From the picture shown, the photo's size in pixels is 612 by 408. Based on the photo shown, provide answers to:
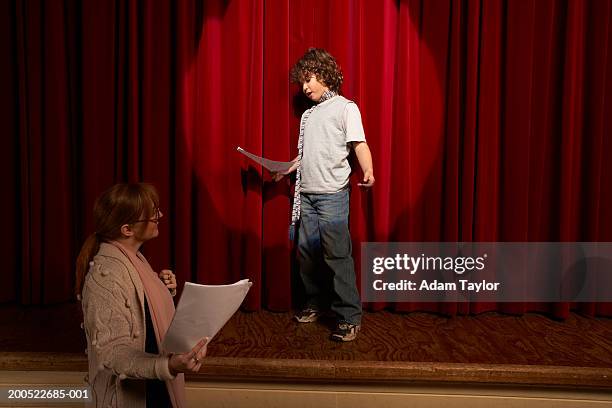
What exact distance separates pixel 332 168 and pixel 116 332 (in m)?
1.22

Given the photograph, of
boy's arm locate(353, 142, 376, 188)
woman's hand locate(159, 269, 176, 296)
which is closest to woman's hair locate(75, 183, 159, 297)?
woman's hand locate(159, 269, 176, 296)

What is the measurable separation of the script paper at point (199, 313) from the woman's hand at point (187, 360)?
1 centimetres

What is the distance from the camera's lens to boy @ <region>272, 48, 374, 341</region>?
83.1 inches

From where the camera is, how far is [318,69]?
7.04ft

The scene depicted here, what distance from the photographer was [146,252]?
2.47 meters

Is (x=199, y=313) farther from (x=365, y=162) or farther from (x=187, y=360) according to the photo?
(x=365, y=162)

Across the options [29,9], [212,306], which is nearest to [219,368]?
[212,306]

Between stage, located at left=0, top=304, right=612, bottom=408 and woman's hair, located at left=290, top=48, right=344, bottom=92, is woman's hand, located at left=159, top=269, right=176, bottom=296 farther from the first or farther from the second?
woman's hair, located at left=290, top=48, right=344, bottom=92

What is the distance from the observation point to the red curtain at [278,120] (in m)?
2.39

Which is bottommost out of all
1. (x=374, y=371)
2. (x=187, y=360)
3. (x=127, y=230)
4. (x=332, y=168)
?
(x=374, y=371)

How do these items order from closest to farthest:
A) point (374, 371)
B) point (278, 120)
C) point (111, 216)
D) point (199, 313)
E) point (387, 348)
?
point (199, 313) → point (111, 216) → point (374, 371) → point (387, 348) → point (278, 120)

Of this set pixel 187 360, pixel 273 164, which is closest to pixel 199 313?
pixel 187 360

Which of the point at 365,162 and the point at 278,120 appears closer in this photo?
the point at 365,162

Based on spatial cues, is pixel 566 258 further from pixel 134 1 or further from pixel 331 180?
pixel 134 1
